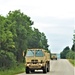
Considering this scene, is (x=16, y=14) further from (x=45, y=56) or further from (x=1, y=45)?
(x=45, y=56)

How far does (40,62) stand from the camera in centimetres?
3925

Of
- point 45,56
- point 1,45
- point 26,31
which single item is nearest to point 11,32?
point 1,45

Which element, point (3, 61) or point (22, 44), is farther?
point (22, 44)

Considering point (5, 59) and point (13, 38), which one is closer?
point (5, 59)

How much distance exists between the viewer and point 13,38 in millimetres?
84312

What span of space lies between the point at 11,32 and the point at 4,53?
8.58 m

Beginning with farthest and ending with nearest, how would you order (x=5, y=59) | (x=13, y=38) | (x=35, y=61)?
(x=13, y=38) → (x=5, y=59) → (x=35, y=61)

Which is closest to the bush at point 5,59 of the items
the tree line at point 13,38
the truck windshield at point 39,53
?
the tree line at point 13,38

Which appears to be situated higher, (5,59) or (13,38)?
(13,38)

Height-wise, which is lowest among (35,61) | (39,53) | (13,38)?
(35,61)

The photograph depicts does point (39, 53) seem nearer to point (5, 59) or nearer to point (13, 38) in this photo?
point (5, 59)

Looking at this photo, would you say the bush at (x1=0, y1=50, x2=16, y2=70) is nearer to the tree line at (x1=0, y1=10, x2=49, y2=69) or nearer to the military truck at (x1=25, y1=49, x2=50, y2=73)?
the tree line at (x1=0, y1=10, x2=49, y2=69)

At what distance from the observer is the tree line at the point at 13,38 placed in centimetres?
6881

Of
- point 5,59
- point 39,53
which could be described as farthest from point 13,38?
point 39,53
